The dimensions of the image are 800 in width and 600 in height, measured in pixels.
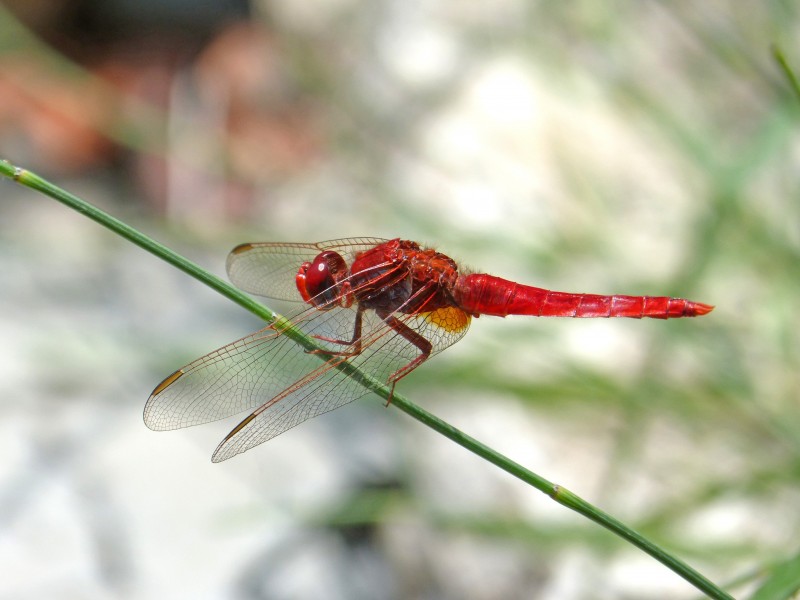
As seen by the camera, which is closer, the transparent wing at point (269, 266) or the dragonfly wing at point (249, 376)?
the dragonfly wing at point (249, 376)

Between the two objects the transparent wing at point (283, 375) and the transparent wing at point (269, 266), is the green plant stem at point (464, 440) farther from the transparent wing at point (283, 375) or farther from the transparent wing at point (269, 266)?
the transparent wing at point (269, 266)

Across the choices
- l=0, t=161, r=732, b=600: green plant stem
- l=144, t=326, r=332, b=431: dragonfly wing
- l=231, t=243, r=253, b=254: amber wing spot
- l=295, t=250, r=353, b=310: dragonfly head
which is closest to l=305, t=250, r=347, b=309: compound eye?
l=295, t=250, r=353, b=310: dragonfly head

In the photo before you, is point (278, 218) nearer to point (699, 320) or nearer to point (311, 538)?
point (311, 538)

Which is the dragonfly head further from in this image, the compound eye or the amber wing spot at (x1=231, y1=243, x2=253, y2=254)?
the amber wing spot at (x1=231, y1=243, x2=253, y2=254)

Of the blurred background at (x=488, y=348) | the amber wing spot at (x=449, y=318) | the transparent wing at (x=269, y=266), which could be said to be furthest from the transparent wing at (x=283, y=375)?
the blurred background at (x=488, y=348)

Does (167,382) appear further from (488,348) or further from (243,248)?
(488,348)

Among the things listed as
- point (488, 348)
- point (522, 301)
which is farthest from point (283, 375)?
point (488, 348)
